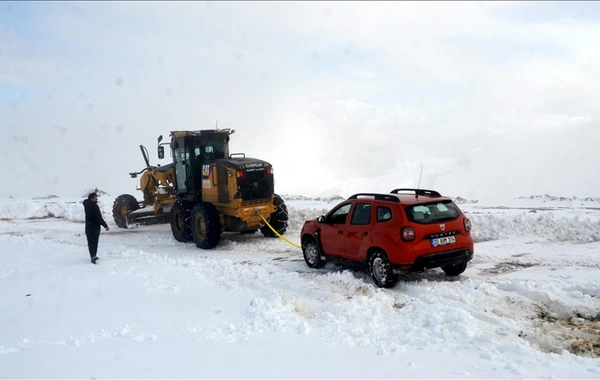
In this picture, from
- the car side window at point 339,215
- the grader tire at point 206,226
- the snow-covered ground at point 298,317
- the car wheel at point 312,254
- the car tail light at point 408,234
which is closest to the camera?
the snow-covered ground at point 298,317

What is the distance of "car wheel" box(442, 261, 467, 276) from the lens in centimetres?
983

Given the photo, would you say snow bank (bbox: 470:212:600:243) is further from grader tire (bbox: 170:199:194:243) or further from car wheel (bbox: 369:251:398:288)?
grader tire (bbox: 170:199:194:243)

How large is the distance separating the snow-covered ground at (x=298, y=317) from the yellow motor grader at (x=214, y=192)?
5.47 feet

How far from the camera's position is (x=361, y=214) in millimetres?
10055

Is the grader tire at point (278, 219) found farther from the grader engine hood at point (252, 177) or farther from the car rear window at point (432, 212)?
the car rear window at point (432, 212)

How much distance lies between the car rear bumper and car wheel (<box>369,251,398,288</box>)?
16cm

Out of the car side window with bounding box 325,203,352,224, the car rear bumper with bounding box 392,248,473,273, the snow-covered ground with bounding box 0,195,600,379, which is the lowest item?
the snow-covered ground with bounding box 0,195,600,379

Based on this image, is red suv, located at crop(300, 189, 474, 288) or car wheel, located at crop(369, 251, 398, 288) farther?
car wheel, located at crop(369, 251, 398, 288)

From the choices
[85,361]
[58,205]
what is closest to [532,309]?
[85,361]

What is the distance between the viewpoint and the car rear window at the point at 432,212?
30.0 feet

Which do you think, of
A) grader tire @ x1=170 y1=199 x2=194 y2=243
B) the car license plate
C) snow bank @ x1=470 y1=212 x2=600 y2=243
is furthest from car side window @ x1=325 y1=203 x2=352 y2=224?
grader tire @ x1=170 y1=199 x2=194 y2=243

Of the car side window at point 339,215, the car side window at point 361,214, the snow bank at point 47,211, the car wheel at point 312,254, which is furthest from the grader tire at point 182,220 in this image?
the snow bank at point 47,211

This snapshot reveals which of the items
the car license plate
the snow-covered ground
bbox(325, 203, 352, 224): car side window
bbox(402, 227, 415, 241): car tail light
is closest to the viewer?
the snow-covered ground

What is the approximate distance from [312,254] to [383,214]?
7.93ft
